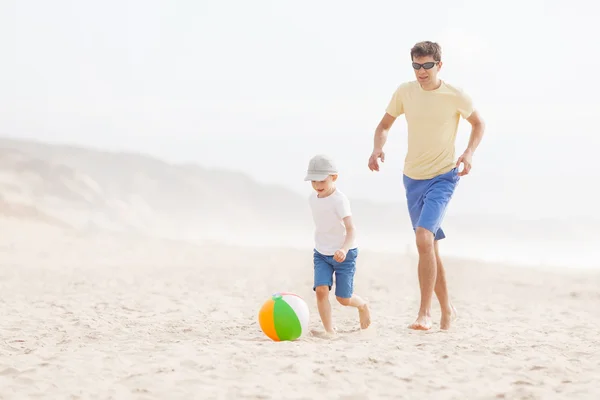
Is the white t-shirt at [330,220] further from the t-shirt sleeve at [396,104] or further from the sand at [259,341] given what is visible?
the t-shirt sleeve at [396,104]

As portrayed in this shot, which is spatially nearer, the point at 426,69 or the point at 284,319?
the point at 284,319

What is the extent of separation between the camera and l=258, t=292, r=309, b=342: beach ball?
235 inches

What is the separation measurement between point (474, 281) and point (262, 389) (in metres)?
9.74

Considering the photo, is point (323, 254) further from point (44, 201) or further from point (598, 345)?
point (44, 201)

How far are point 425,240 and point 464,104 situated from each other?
1144 millimetres

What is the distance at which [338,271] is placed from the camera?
6258mm

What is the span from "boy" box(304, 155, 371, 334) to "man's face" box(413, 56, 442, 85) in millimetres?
1015

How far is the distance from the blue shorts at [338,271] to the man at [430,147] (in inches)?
22.3

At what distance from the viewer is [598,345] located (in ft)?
21.5

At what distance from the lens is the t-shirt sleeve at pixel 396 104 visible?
6535 millimetres

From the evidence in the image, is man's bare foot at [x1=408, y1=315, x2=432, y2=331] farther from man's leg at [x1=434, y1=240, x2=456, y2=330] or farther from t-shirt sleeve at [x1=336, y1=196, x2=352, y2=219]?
t-shirt sleeve at [x1=336, y1=196, x2=352, y2=219]

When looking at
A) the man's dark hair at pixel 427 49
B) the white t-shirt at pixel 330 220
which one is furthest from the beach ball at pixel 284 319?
the man's dark hair at pixel 427 49

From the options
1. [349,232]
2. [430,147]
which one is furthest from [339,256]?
[430,147]

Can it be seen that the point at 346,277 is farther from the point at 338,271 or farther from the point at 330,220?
the point at 330,220
